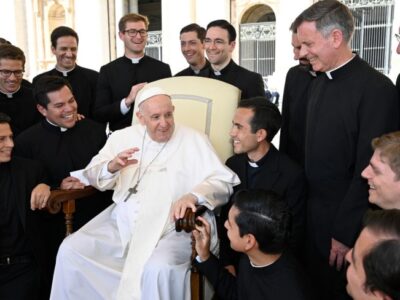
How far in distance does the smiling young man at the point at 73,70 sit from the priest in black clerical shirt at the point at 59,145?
122cm

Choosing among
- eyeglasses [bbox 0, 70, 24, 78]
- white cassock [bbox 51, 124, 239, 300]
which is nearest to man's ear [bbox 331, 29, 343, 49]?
white cassock [bbox 51, 124, 239, 300]

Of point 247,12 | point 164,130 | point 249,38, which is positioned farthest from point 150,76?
point 247,12

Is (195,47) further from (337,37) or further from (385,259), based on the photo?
(385,259)

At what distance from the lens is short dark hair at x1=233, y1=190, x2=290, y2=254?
81.5 inches

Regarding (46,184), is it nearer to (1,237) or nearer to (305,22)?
(1,237)

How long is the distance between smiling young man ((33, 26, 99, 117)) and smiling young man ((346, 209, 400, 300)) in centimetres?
387

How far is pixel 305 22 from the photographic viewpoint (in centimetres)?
239

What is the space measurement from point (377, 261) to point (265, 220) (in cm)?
77

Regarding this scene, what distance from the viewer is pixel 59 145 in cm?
360

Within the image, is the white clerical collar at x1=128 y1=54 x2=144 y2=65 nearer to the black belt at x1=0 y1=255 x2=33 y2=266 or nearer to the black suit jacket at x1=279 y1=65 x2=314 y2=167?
the black suit jacket at x1=279 y1=65 x2=314 y2=167

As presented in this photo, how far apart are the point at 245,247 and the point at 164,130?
3.88 feet

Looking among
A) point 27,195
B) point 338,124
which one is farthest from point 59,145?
point 338,124

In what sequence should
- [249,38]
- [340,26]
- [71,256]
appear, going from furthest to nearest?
[249,38] → [71,256] → [340,26]

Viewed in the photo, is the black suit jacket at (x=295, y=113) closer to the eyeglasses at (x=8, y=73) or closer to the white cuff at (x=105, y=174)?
the white cuff at (x=105, y=174)
